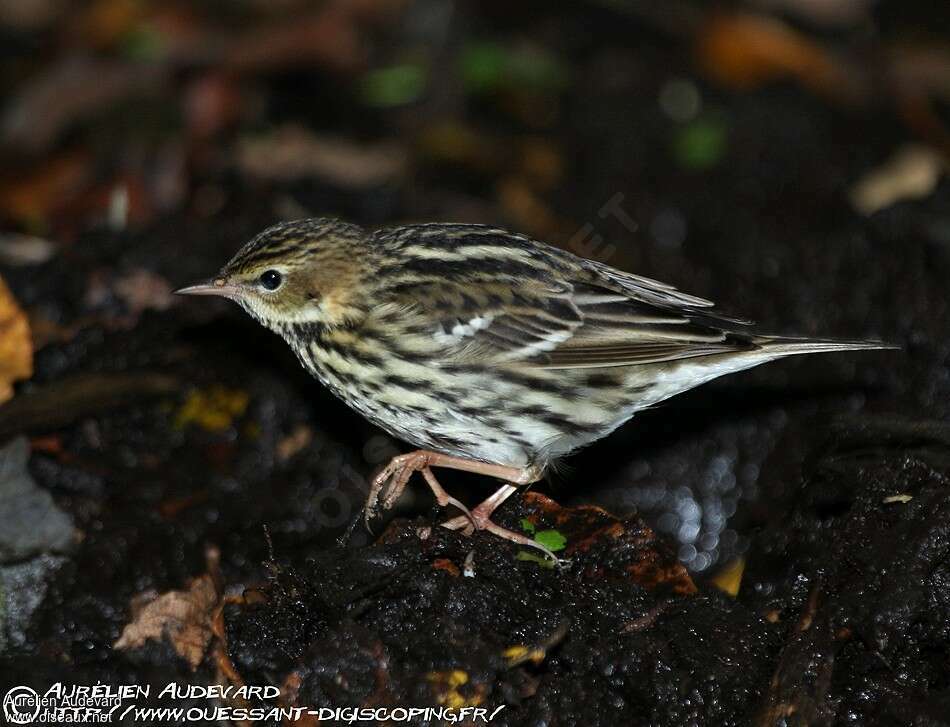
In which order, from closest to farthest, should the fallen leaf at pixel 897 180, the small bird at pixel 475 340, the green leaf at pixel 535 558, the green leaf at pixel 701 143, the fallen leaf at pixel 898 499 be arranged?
the fallen leaf at pixel 898 499, the green leaf at pixel 535 558, the small bird at pixel 475 340, the fallen leaf at pixel 897 180, the green leaf at pixel 701 143

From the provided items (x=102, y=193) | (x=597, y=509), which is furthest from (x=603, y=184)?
(x=597, y=509)

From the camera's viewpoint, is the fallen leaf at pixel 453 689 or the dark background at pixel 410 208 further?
the dark background at pixel 410 208

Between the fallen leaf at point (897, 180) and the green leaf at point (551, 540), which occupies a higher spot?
the fallen leaf at point (897, 180)

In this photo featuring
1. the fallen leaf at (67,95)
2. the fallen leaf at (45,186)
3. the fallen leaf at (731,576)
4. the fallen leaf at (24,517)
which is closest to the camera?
the fallen leaf at (24,517)

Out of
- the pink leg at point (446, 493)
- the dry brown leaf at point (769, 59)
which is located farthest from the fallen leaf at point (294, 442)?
the dry brown leaf at point (769, 59)

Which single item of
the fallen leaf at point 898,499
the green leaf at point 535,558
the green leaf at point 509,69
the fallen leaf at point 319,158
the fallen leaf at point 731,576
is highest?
the green leaf at point 509,69

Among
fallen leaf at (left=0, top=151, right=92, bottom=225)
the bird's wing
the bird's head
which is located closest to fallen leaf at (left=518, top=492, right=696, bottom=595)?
the bird's wing

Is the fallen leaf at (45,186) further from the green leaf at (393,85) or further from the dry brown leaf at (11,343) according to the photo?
the dry brown leaf at (11,343)
